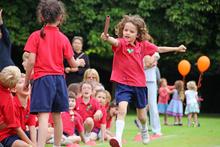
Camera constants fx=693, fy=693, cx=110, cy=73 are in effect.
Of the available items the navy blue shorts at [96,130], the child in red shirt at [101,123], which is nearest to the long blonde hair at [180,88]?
the child in red shirt at [101,123]

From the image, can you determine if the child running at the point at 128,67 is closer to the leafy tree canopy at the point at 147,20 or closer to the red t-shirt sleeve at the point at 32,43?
the red t-shirt sleeve at the point at 32,43

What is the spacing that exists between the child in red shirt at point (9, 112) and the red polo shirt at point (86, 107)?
3.53 metres

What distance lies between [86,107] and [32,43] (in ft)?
13.6

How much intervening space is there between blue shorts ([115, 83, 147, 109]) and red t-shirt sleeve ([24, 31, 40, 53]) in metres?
1.80

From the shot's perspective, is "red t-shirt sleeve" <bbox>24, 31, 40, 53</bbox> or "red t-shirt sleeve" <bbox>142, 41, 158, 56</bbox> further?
"red t-shirt sleeve" <bbox>142, 41, 158, 56</bbox>

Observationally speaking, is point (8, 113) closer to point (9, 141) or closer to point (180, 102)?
point (9, 141)

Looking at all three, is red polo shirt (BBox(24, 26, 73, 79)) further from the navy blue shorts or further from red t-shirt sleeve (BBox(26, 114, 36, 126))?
the navy blue shorts

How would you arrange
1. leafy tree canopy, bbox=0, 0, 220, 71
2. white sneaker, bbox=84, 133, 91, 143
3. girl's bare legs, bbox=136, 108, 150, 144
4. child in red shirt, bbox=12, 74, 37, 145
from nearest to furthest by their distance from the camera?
child in red shirt, bbox=12, 74, 37, 145
girl's bare legs, bbox=136, 108, 150, 144
white sneaker, bbox=84, 133, 91, 143
leafy tree canopy, bbox=0, 0, 220, 71

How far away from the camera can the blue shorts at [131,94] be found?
9928 mm

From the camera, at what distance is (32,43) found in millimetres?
8609

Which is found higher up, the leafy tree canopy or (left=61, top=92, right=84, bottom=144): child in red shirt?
the leafy tree canopy

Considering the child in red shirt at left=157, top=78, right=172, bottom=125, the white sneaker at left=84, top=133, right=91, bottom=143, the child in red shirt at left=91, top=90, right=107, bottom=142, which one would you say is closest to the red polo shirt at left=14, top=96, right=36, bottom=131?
the white sneaker at left=84, top=133, right=91, bottom=143

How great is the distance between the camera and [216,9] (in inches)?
1014

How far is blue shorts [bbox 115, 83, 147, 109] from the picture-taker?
Answer: 9928mm
